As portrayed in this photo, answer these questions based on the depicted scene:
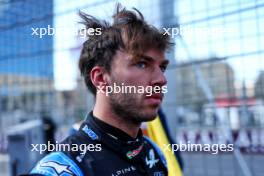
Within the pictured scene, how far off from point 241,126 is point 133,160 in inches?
94.1

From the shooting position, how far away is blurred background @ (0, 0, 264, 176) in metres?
3.19

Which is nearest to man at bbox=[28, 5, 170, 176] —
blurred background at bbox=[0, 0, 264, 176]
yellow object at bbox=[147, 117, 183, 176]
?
yellow object at bbox=[147, 117, 183, 176]

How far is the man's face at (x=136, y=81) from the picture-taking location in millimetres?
1060

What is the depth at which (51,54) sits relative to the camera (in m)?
3.77

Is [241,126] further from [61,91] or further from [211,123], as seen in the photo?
[61,91]

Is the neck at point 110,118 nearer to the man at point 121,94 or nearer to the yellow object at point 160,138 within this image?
the man at point 121,94

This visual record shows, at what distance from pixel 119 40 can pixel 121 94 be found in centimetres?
13

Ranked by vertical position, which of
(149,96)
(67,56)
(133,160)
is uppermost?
(67,56)

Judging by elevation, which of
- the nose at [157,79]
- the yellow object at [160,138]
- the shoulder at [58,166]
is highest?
the nose at [157,79]

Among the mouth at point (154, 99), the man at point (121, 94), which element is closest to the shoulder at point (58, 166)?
the man at point (121, 94)

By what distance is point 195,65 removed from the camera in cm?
348

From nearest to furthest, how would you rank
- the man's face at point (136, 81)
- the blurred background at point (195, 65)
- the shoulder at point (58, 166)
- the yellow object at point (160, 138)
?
the shoulder at point (58, 166) → the man's face at point (136, 81) → the yellow object at point (160, 138) → the blurred background at point (195, 65)

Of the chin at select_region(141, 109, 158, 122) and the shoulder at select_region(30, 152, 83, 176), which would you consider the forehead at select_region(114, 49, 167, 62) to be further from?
the shoulder at select_region(30, 152, 83, 176)

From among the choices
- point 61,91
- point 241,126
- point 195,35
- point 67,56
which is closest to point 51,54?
point 67,56
